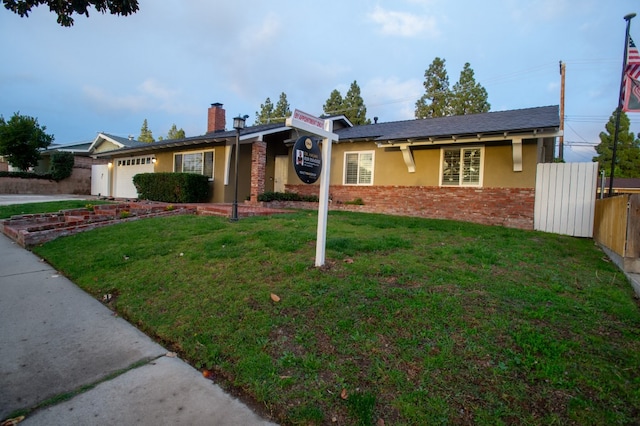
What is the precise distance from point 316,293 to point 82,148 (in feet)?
101

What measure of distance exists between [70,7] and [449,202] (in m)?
10.6

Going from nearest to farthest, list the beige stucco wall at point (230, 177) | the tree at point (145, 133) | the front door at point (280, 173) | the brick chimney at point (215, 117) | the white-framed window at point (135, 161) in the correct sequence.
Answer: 1. the beige stucco wall at point (230, 177)
2. the front door at point (280, 173)
3. the white-framed window at point (135, 161)
4. the brick chimney at point (215, 117)
5. the tree at point (145, 133)

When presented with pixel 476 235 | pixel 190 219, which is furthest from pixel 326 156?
pixel 190 219

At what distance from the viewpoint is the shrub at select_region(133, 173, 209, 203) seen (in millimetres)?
13383

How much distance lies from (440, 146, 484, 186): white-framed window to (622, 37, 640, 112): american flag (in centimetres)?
406

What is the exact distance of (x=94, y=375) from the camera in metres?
2.50

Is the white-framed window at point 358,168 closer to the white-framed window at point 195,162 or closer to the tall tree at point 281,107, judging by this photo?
the white-framed window at point 195,162

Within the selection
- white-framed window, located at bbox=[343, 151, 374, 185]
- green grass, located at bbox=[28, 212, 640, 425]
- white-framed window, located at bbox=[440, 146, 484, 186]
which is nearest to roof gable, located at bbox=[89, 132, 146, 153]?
white-framed window, located at bbox=[343, 151, 374, 185]

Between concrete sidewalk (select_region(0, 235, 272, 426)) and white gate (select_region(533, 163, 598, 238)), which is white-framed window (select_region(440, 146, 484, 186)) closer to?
white gate (select_region(533, 163, 598, 238))

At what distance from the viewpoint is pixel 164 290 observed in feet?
13.2

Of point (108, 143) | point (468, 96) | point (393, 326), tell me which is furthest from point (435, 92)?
point (393, 326)

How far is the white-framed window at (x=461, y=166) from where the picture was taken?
36.1ft

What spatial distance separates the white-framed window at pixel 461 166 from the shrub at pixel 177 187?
932 cm

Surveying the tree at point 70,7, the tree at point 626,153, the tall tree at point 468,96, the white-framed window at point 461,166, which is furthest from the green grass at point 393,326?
the tree at point 626,153
